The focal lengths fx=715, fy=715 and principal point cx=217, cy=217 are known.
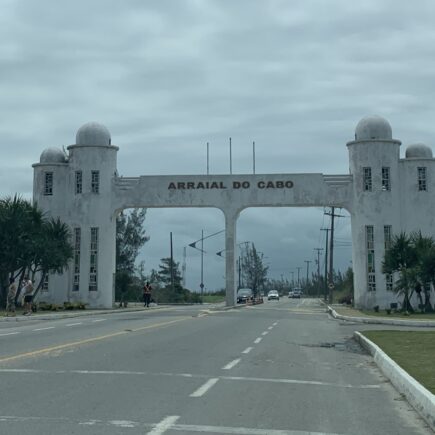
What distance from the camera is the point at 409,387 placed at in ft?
34.9

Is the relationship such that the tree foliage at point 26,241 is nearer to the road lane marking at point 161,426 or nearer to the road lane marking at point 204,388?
the road lane marking at point 204,388

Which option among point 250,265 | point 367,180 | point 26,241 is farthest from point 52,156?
point 250,265

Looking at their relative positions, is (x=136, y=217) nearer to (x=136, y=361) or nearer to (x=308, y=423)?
(x=136, y=361)

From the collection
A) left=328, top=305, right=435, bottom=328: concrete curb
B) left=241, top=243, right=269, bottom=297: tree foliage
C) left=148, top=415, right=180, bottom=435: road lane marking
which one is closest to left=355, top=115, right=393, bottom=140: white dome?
left=328, top=305, right=435, bottom=328: concrete curb

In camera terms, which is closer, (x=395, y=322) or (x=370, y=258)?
(x=395, y=322)

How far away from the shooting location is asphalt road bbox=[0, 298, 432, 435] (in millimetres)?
8312

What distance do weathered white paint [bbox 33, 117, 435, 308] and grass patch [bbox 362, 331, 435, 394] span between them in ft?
84.7

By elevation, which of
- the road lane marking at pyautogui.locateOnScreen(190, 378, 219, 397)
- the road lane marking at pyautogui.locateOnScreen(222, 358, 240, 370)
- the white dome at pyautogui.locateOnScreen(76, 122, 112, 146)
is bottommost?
the road lane marking at pyautogui.locateOnScreen(190, 378, 219, 397)

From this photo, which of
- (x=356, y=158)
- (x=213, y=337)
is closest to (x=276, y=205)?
(x=356, y=158)

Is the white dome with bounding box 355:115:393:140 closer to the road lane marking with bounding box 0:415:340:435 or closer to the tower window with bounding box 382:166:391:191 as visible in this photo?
the tower window with bounding box 382:166:391:191

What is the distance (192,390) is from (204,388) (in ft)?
0.93

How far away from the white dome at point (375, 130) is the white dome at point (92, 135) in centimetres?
1790

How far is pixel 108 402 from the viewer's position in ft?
31.4

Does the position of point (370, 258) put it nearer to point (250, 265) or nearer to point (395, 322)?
point (395, 322)
